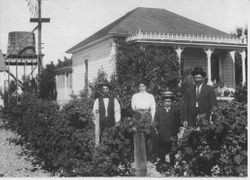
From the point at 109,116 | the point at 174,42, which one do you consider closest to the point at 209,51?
the point at 174,42

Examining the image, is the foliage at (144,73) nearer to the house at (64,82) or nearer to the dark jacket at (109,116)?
the dark jacket at (109,116)

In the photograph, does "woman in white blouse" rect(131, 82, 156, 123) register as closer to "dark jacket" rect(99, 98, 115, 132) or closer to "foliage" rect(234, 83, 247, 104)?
"dark jacket" rect(99, 98, 115, 132)

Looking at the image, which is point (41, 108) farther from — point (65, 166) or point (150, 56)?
point (150, 56)

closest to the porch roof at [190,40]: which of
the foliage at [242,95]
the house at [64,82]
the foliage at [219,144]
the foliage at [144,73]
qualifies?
the foliage at [144,73]

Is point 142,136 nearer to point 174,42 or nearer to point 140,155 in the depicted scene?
point 140,155

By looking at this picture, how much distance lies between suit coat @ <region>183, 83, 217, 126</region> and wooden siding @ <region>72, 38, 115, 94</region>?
9.16 metres

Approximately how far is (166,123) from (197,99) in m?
0.59

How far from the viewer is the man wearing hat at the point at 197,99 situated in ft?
19.6

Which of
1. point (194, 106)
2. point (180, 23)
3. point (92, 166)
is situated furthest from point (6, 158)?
point (180, 23)

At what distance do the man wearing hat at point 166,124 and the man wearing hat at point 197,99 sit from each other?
7.0 inches

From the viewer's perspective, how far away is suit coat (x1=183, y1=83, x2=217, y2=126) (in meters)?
5.97

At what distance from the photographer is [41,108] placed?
943 cm

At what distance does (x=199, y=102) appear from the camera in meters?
6.04

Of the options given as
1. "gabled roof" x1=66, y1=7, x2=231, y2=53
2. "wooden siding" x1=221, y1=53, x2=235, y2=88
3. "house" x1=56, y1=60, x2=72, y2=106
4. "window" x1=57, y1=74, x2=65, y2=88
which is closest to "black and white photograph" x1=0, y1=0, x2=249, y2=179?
"gabled roof" x1=66, y1=7, x2=231, y2=53
